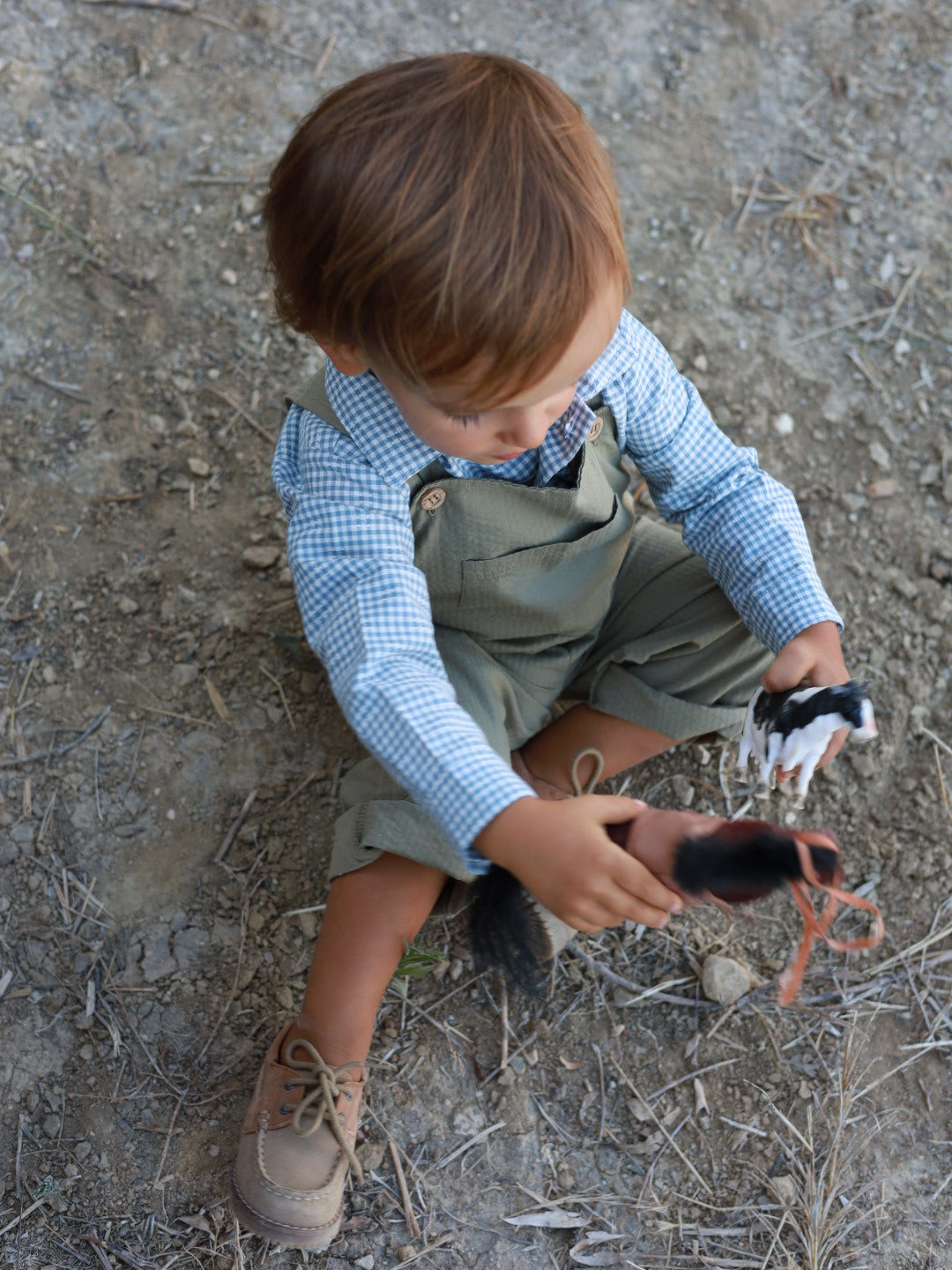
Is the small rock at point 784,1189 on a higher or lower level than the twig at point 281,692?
lower

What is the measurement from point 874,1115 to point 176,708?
149 cm

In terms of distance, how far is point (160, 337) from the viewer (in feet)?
7.93

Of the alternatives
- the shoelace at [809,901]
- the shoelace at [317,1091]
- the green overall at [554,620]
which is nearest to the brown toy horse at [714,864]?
the shoelace at [809,901]

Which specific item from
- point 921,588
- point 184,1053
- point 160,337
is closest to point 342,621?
point 184,1053

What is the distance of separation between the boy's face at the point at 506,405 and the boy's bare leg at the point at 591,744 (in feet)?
2.29

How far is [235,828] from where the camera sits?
6.69 ft

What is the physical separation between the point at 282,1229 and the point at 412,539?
109 centimetres

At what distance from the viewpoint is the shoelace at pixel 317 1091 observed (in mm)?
1695

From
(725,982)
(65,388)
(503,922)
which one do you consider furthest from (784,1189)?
(65,388)

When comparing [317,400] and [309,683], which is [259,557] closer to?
[309,683]

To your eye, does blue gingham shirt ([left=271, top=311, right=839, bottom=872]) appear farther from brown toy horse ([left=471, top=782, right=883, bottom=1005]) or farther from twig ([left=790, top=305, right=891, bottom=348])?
twig ([left=790, top=305, right=891, bottom=348])

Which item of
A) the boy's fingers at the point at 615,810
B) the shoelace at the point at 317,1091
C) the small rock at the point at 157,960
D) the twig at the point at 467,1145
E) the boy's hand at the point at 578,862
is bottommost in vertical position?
the twig at the point at 467,1145

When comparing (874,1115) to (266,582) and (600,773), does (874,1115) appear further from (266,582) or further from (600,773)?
(266,582)

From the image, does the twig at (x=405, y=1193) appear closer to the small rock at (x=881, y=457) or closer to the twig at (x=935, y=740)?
the twig at (x=935, y=740)
